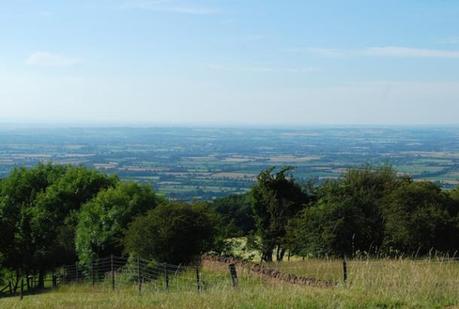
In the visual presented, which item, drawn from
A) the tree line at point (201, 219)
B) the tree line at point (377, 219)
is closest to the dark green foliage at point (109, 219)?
the tree line at point (201, 219)

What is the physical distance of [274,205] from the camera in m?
41.7

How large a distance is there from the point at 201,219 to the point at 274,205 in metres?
14.7

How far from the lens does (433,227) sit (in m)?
27.7

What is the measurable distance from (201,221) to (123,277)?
14.5 feet

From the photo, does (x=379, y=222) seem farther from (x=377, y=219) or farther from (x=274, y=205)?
(x=274, y=205)

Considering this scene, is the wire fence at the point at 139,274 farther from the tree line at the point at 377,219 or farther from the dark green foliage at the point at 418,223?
the dark green foliage at the point at 418,223

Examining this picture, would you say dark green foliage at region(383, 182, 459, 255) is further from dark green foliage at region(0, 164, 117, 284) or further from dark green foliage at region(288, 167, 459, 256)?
dark green foliage at region(0, 164, 117, 284)

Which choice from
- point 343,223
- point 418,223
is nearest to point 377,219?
point 343,223

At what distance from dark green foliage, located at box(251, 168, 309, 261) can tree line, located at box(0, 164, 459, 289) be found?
0.25 ft

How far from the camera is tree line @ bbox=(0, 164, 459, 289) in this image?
1097 inches

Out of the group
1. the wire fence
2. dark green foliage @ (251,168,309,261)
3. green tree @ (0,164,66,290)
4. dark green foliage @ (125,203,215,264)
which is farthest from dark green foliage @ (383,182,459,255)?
green tree @ (0,164,66,290)

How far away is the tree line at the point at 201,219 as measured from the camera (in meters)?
27.9

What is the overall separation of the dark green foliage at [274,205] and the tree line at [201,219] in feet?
0.25

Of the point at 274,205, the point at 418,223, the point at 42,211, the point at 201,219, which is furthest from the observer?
the point at 42,211
